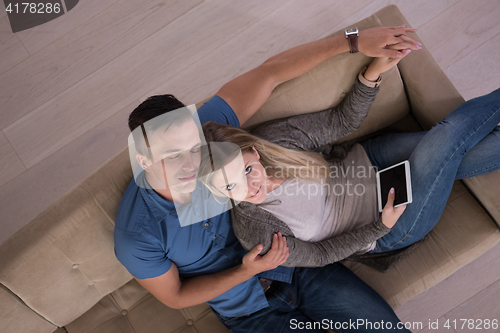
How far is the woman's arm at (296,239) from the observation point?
123 cm

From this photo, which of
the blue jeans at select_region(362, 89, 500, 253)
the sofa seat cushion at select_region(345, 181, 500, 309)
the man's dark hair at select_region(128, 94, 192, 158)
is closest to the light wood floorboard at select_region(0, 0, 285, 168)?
the man's dark hair at select_region(128, 94, 192, 158)

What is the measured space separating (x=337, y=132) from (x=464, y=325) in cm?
120

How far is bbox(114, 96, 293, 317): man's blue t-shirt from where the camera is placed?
1166 millimetres

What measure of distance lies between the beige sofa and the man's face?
25cm

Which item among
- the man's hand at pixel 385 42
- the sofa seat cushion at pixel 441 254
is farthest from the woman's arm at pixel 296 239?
the man's hand at pixel 385 42

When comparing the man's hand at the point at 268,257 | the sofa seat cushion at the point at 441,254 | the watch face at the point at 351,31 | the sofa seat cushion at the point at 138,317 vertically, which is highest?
the watch face at the point at 351,31

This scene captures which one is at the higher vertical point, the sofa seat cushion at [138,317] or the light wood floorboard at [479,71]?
the light wood floorboard at [479,71]

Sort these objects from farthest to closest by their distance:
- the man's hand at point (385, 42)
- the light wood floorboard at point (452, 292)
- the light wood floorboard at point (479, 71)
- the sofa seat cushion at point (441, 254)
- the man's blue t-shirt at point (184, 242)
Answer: the light wood floorboard at point (479, 71)
the light wood floorboard at point (452, 292)
the sofa seat cushion at point (441, 254)
the man's hand at point (385, 42)
the man's blue t-shirt at point (184, 242)

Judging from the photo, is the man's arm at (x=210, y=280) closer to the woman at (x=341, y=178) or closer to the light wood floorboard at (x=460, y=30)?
the woman at (x=341, y=178)

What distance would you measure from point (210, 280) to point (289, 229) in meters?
0.35

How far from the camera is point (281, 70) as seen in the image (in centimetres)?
138

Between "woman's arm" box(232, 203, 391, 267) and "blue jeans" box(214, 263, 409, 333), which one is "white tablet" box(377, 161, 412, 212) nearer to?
"woman's arm" box(232, 203, 391, 267)

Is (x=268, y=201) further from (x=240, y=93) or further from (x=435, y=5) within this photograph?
(x=435, y=5)

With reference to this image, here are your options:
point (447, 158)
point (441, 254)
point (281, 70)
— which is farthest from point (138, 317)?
point (447, 158)
